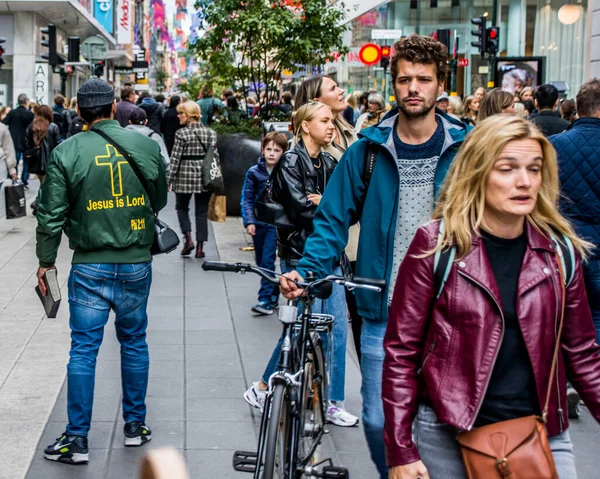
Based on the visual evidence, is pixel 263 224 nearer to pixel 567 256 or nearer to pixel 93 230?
pixel 93 230

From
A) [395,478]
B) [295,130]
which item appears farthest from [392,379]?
[295,130]

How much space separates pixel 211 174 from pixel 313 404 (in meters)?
7.34

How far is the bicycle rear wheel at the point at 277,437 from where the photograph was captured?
383cm

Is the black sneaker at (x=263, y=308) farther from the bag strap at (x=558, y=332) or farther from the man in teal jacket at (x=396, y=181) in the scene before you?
the bag strap at (x=558, y=332)

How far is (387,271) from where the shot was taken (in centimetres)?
405

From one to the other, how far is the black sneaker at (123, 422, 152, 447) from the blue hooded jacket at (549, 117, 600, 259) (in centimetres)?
260

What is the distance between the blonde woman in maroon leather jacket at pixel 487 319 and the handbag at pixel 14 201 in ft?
38.6

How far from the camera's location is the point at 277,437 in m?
3.89

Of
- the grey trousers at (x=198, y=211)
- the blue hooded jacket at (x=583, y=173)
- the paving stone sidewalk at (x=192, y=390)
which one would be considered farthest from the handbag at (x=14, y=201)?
the blue hooded jacket at (x=583, y=173)

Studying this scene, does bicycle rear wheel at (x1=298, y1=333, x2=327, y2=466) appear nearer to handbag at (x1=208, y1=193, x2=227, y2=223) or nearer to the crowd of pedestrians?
the crowd of pedestrians

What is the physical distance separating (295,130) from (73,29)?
41.0 metres

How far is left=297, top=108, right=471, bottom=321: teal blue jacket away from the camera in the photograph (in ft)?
13.3

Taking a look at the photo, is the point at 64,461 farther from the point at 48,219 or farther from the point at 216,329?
the point at 216,329

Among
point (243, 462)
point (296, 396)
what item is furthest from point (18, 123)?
point (296, 396)
